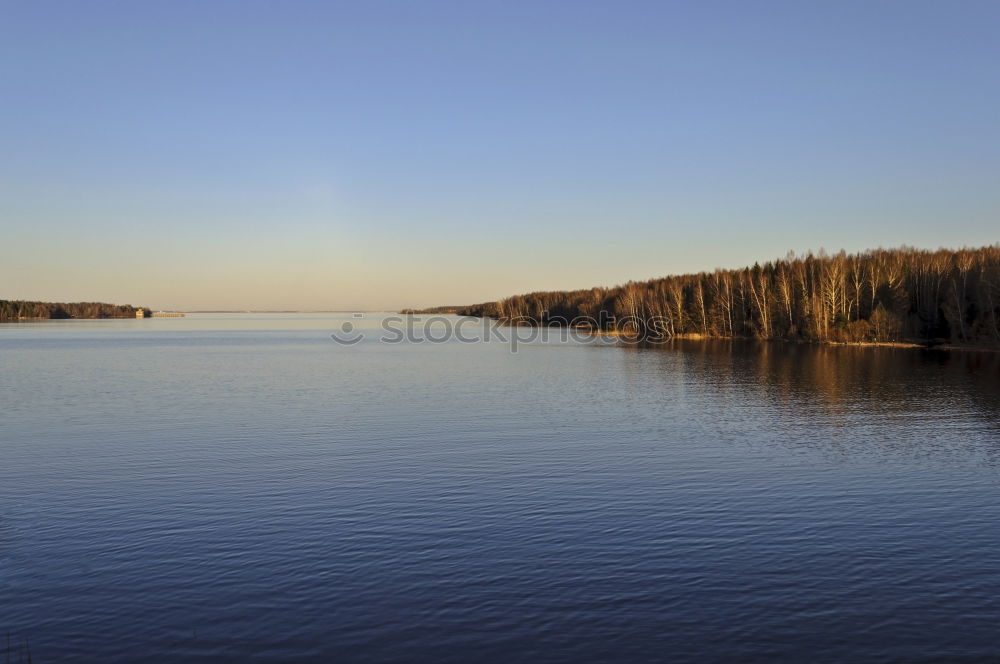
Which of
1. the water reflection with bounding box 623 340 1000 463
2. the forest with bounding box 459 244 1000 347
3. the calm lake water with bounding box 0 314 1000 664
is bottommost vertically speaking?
the calm lake water with bounding box 0 314 1000 664

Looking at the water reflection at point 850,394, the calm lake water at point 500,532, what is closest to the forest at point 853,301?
the water reflection at point 850,394

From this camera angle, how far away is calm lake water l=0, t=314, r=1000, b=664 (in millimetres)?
15000

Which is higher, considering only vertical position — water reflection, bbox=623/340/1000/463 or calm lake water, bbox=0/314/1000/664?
water reflection, bbox=623/340/1000/463

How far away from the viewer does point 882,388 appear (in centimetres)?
5978

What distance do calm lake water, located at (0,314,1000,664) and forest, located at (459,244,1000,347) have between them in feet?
221

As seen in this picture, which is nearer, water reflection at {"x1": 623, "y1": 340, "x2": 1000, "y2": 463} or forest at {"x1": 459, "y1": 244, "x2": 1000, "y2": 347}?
water reflection at {"x1": 623, "y1": 340, "x2": 1000, "y2": 463}

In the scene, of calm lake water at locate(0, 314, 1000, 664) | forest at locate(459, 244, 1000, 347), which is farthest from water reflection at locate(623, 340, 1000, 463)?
forest at locate(459, 244, 1000, 347)

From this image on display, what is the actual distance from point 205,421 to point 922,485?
36.6m

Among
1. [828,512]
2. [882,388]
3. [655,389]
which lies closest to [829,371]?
[882,388]

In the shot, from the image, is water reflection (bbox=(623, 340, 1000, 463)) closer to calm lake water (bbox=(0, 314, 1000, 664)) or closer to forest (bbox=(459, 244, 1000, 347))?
calm lake water (bbox=(0, 314, 1000, 664))

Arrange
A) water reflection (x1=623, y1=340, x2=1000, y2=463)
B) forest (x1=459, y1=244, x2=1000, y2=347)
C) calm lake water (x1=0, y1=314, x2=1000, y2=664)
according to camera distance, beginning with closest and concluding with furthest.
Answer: calm lake water (x1=0, y1=314, x2=1000, y2=664), water reflection (x1=623, y1=340, x2=1000, y2=463), forest (x1=459, y1=244, x2=1000, y2=347)

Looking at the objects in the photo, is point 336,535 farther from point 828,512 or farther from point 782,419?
point 782,419

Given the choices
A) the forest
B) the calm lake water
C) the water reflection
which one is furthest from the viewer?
the forest

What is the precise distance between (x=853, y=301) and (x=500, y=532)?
117 m
